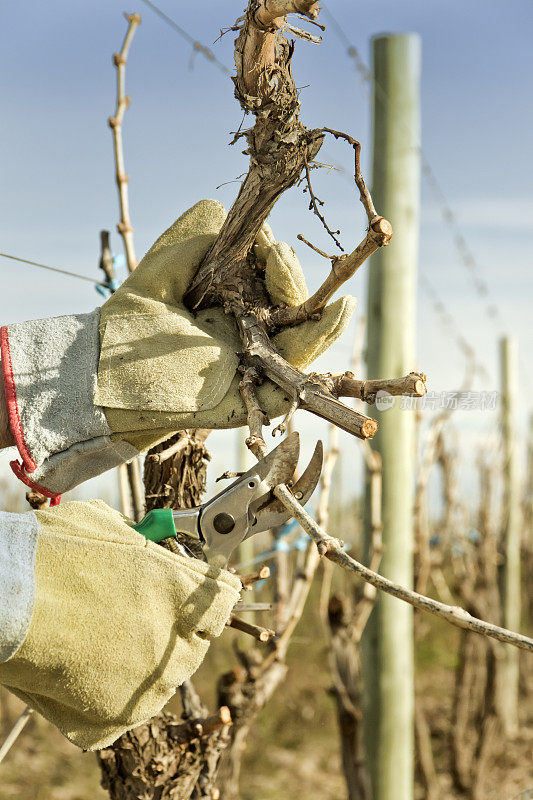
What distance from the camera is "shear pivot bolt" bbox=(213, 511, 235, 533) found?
1009 millimetres

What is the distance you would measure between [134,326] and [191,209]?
238 mm

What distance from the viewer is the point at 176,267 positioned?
1.16 metres

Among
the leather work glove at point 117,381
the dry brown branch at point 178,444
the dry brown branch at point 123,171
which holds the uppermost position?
the dry brown branch at point 123,171

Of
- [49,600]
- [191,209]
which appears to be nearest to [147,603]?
[49,600]

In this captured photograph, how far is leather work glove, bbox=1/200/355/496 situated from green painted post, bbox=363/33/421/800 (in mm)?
1779

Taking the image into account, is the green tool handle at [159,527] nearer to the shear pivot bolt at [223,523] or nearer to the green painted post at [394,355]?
the shear pivot bolt at [223,523]

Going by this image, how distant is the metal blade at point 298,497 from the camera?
1.00 metres

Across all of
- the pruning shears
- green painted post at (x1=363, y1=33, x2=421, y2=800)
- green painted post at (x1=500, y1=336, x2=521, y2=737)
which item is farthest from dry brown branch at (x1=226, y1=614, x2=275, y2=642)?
green painted post at (x1=500, y1=336, x2=521, y2=737)

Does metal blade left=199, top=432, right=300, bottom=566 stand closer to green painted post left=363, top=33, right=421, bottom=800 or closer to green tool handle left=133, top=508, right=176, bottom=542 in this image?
green tool handle left=133, top=508, right=176, bottom=542

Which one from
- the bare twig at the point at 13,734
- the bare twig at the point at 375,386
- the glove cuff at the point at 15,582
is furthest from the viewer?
the bare twig at the point at 13,734

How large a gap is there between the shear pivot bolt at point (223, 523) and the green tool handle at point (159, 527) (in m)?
0.07

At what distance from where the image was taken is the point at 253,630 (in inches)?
51.9

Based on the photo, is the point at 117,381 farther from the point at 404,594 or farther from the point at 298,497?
the point at 404,594

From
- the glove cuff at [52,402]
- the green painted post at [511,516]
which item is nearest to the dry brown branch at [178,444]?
the glove cuff at [52,402]
